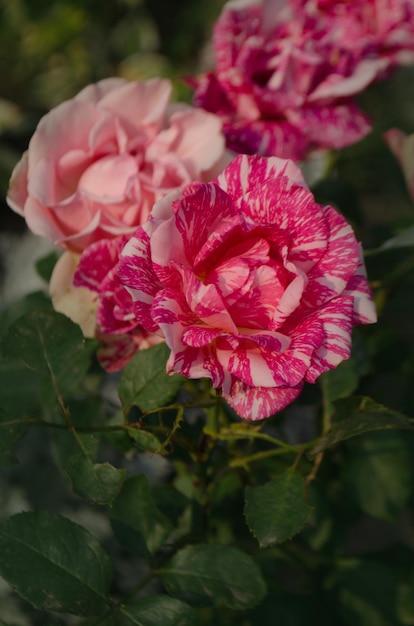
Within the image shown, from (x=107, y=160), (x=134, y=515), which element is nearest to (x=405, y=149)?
(x=107, y=160)

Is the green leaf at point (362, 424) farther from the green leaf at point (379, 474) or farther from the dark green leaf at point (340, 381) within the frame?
the green leaf at point (379, 474)

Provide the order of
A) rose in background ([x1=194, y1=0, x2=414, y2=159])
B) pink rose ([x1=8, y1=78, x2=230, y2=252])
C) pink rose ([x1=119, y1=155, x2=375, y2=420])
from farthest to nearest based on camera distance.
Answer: rose in background ([x1=194, y1=0, x2=414, y2=159]), pink rose ([x1=8, y1=78, x2=230, y2=252]), pink rose ([x1=119, y1=155, x2=375, y2=420])

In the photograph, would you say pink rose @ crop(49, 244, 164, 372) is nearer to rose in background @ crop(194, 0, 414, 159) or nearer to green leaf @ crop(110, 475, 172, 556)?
green leaf @ crop(110, 475, 172, 556)

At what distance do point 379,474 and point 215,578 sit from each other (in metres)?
0.24

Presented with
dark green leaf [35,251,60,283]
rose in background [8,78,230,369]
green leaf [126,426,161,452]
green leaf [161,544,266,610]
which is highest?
rose in background [8,78,230,369]

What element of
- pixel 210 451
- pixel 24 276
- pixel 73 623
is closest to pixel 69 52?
pixel 24 276

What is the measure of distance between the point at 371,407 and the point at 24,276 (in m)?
0.67

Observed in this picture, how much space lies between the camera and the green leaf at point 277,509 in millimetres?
387

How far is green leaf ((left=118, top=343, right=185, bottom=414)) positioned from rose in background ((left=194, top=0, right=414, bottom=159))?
0.22 m

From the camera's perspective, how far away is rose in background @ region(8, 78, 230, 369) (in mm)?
458

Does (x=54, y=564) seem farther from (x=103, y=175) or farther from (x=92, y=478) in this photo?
(x=103, y=175)

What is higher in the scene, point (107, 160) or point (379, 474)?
point (107, 160)

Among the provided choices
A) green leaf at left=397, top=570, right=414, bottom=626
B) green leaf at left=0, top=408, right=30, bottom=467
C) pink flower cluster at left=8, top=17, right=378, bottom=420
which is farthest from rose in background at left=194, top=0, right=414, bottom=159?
green leaf at left=397, top=570, right=414, bottom=626

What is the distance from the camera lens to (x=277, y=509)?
0.40m
